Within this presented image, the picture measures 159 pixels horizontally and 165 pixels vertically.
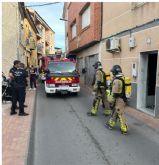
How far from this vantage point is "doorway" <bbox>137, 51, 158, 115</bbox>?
9.99m

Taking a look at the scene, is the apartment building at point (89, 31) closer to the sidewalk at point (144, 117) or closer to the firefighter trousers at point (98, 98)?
the sidewalk at point (144, 117)

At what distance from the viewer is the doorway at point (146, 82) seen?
32.8 ft

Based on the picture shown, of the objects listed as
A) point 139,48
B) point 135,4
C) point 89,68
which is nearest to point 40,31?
point 89,68

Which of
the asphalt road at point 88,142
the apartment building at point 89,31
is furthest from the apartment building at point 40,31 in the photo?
the asphalt road at point 88,142

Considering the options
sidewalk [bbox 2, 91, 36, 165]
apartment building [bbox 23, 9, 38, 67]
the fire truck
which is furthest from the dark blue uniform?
apartment building [bbox 23, 9, 38, 67]

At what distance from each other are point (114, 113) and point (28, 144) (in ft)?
8.52

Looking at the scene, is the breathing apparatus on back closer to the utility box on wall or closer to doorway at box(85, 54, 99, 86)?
the utility box on wall

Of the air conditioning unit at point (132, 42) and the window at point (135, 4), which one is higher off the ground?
the window at point (135, 4)

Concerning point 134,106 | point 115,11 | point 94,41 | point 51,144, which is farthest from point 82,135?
point 94,41

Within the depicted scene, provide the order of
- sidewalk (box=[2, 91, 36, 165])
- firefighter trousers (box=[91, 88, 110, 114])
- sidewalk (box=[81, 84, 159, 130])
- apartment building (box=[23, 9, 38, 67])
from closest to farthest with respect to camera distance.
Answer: sidewalk (box=[2, 91, 36, 165]), sidewalk (box=[81, 84, 159, 130]), firefighter trousers (box=[91, 88, 110, 114]), apartment building (box=[23, 9, 38, 67])

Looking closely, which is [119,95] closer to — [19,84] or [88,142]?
[88,142]

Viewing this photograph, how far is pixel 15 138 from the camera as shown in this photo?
6.23m

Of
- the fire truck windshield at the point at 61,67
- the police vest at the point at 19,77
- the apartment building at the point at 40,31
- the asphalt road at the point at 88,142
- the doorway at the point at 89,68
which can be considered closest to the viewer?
the asphalt road at the point at 88,142

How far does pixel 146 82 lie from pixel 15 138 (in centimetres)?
595
